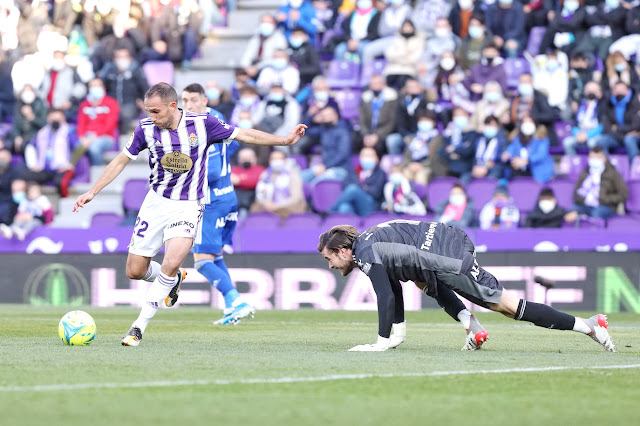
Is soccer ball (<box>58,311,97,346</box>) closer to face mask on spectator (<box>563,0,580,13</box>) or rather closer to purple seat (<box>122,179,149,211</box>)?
purple seat (<box>122,179,149,211</box>)

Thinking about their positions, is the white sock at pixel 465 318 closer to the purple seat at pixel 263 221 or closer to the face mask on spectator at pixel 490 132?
the purple seat at pixel 263 221

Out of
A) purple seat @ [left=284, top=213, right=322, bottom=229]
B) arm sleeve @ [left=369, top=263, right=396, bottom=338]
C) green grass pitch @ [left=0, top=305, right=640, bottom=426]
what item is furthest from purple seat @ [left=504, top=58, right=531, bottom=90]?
arm sleeve @ [left=369, top=263, right=396, bottom=338]

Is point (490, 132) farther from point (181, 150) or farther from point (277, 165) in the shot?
point (181, 150)

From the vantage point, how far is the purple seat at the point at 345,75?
21875mm

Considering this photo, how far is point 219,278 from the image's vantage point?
489 inches

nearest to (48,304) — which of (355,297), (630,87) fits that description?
(355,297)

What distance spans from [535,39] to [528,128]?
311cm

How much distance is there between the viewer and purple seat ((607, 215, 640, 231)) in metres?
17.1

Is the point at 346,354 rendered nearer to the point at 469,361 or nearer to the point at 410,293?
the point at 469,361

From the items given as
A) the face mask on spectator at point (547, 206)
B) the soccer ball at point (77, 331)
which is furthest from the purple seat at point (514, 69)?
the soccer ball at point (77, 331)

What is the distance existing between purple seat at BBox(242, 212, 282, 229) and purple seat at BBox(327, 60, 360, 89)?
421cm

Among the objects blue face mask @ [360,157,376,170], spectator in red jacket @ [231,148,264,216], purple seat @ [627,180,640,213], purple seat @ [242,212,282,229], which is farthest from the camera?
spectator in red jacket @ [231,148,264,216]

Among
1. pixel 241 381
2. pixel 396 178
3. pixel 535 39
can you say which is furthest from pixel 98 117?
pixel 241 381

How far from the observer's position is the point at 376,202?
1878 cm
